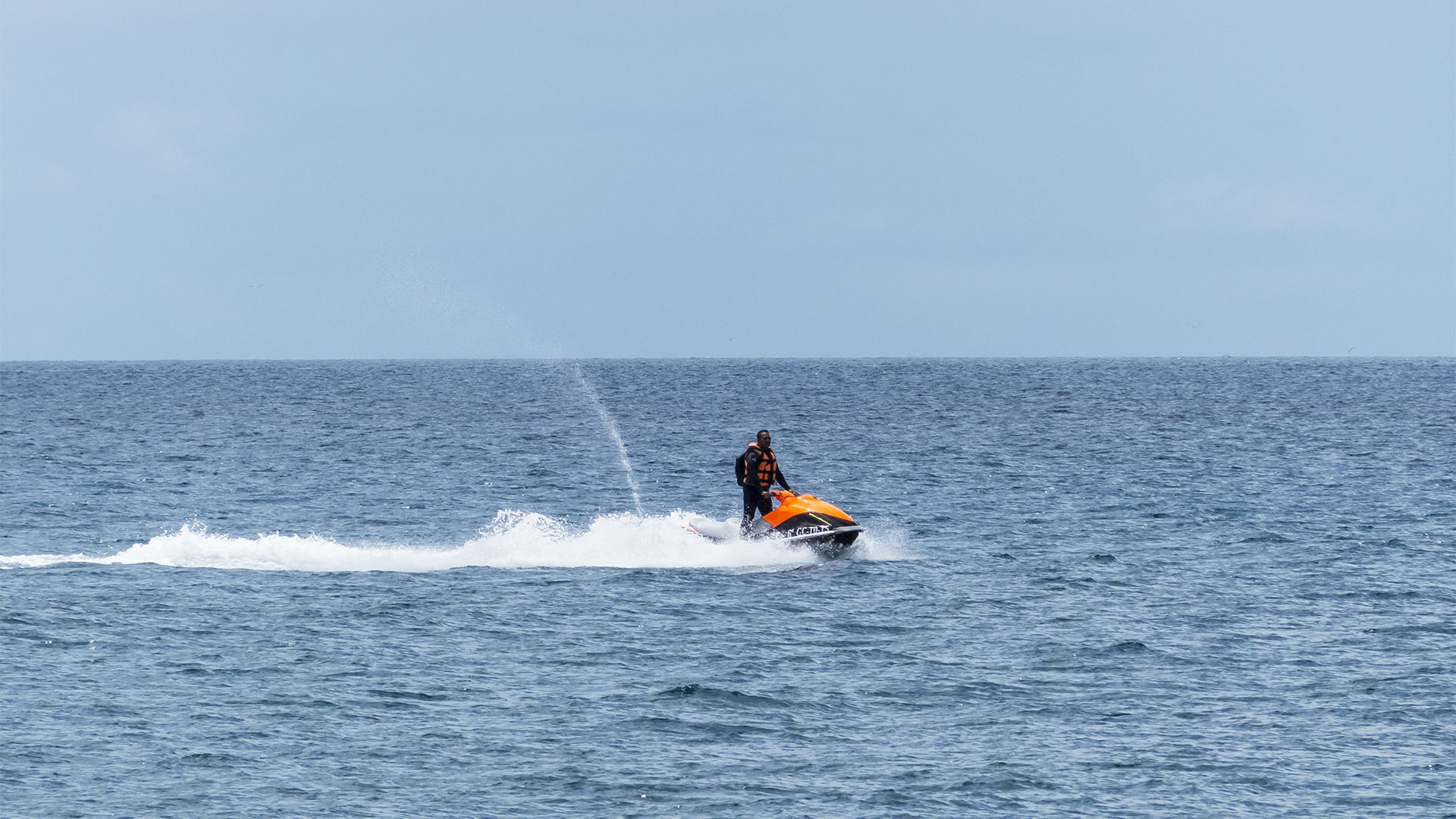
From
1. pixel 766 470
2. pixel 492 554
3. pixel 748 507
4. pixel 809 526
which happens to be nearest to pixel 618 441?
pixel 492 554

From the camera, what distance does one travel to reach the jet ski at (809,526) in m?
28.9

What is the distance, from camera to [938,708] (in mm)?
19078

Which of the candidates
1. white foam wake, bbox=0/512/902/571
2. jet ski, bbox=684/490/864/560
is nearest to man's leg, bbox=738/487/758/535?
jet ski, bbox=684/490/864/560

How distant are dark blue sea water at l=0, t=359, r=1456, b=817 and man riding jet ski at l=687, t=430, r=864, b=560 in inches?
20.1

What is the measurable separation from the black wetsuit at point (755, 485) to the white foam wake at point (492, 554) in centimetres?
66

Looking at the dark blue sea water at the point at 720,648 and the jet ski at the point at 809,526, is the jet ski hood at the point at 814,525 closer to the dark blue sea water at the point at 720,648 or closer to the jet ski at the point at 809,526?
the jet ski at the point at 809,526

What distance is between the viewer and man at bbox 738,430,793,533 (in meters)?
28.8

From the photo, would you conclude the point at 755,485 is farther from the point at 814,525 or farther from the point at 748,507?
the point at 814,525

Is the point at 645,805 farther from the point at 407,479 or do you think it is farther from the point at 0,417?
the point at 0,417

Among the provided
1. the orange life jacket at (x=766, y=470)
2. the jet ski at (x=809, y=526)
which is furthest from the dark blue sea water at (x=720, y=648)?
the orange life jacket at (x=766, y=470)

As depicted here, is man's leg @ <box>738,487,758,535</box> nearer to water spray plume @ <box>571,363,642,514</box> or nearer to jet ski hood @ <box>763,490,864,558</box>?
jet ski hood @ <box>763,490,864,558</box>

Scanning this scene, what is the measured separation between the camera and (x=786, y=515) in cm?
2916

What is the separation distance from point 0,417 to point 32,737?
7921 cm

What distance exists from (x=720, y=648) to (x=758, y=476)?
7.27 m
